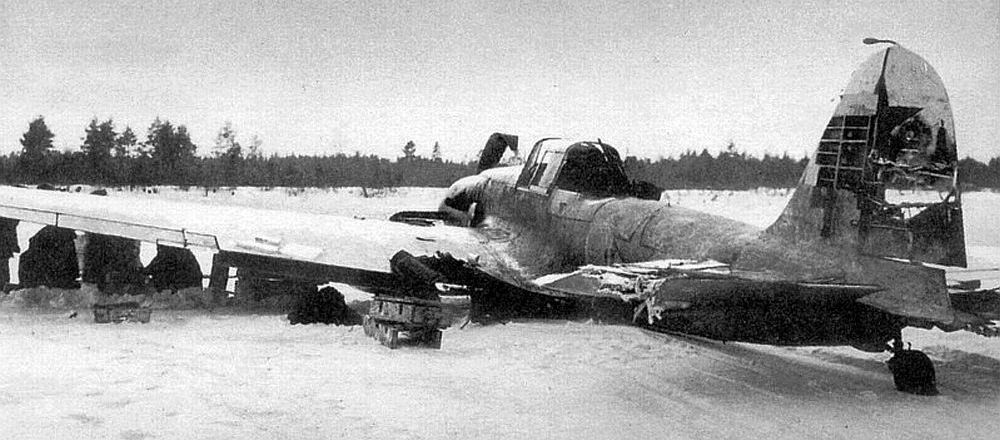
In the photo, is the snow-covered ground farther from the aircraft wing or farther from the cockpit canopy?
the cockpit canopy

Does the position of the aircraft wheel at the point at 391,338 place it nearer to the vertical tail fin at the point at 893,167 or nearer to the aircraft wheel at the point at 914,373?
the vertical tail fin at the point at 893,167

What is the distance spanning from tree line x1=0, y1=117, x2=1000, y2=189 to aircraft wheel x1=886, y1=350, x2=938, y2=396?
108cm

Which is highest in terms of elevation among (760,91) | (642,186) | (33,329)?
(760,91)

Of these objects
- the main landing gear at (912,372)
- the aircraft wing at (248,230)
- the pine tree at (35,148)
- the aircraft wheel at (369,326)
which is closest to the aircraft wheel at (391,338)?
the aircraft wheel at (369,326)

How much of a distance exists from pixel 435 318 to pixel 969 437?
10.2 feet

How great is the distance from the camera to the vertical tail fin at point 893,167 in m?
4.05

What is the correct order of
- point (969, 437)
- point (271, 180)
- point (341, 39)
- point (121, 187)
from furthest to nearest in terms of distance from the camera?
point (271, 180), point (121, 187), point (341, 39), point (969, 437)

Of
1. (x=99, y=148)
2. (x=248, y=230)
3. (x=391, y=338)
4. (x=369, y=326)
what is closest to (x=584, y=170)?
(x=369, y=326)

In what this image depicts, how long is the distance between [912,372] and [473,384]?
99.1 inches

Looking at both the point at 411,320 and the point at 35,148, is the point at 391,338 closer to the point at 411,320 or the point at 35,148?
the point at 411,320

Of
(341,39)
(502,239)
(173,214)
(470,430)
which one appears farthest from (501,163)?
(470,430)

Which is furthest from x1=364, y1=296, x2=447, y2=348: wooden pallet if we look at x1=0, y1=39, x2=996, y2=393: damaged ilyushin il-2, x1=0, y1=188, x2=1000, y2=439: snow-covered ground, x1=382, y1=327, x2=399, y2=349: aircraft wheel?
x1=0, y1=39, x2=996, y2=393: damaged ilyushin il-2

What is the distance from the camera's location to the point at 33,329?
217 inches

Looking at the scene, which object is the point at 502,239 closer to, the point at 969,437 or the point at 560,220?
the point at 560,220
